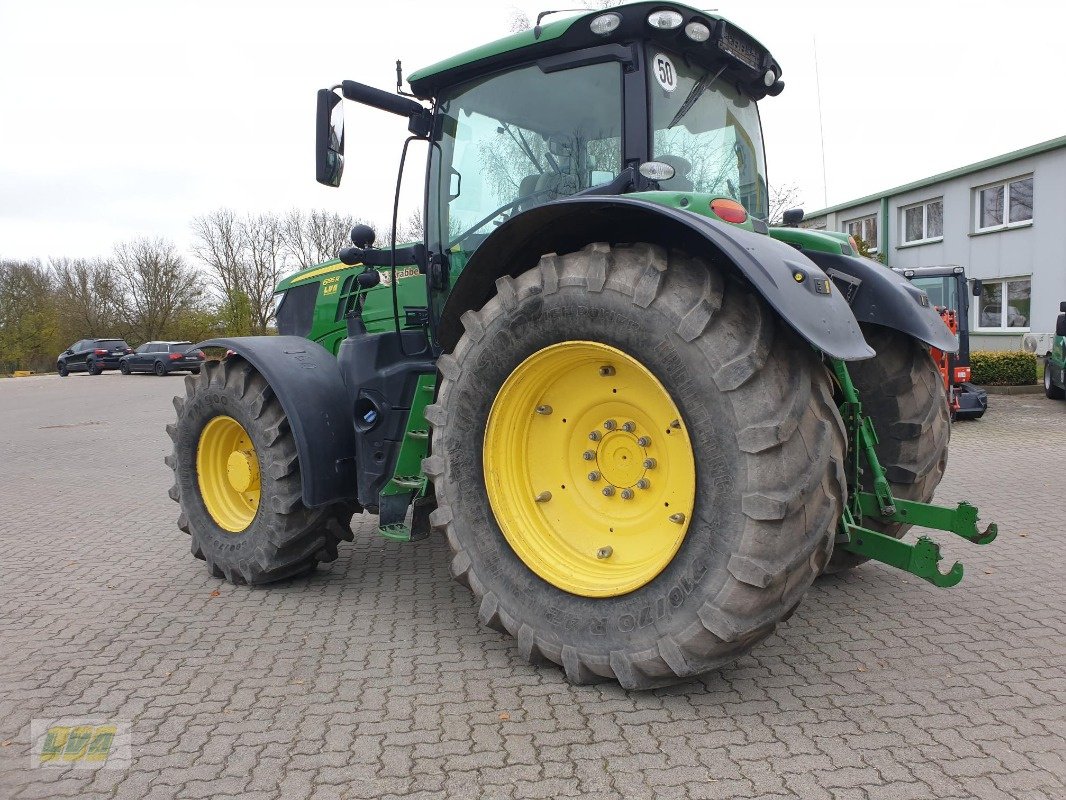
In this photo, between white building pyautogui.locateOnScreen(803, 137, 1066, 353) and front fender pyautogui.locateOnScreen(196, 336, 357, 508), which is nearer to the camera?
front fender pyautogui.locateOnScreen(196, 336, 357, 508)

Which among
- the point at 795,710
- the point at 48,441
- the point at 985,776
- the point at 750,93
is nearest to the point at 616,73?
the point at 750,93

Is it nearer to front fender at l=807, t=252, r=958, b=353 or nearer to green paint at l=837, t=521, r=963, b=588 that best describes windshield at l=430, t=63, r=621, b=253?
front fender at l=807, t=252, r=958, b=353

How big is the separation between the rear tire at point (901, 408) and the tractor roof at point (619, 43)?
1.40 m

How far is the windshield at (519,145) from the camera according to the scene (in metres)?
3.55

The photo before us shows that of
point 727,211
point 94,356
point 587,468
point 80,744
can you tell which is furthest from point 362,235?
point 94,356

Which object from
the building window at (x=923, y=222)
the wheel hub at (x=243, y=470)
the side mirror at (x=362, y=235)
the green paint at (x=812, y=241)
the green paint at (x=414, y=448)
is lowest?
the wheel hub at (x=243, y=470)

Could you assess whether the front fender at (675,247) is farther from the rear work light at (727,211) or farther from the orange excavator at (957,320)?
the orange excavator at (957,320)

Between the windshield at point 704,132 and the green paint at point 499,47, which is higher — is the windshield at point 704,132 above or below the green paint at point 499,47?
below

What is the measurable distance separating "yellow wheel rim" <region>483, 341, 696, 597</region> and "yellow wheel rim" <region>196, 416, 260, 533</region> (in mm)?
1944

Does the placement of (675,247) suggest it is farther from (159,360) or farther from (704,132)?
(159,360)

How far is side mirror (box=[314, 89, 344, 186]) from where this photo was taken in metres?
3.80

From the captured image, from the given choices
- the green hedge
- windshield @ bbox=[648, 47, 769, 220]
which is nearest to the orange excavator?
the green hedge

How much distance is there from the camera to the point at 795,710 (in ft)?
9.41

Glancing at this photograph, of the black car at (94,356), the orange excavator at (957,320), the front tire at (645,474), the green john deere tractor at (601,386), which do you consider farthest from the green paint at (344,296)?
the black car at (94,356)
